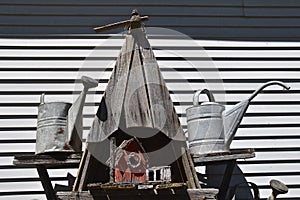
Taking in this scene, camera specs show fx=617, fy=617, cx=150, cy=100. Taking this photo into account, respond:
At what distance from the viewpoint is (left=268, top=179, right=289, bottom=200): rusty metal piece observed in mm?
4778

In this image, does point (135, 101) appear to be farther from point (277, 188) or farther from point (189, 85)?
point (277, 188)

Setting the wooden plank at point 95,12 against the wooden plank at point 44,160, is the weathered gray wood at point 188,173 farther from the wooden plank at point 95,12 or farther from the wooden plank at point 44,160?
the wooden plank at point 95,12

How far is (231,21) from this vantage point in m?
5.60

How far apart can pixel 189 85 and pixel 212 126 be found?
29.7 inches

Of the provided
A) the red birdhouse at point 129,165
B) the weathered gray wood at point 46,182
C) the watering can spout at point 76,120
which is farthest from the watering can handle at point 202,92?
the weathered gray wood at point 46,182

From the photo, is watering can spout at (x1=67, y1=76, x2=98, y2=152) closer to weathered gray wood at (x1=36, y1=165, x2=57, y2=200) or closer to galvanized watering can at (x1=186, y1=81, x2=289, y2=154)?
weathered gray wood at (x1=36, y1=165, x2=57, y2=200)

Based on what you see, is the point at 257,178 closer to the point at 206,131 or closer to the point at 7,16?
the point at 206,131

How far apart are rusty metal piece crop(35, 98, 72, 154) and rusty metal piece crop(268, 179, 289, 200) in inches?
63.3

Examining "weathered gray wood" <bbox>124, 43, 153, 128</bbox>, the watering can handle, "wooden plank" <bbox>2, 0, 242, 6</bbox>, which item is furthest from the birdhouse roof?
"wooden plank" <bbox>2, 0, 242, 6</bbox>

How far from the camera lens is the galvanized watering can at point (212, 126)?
15.4 ft

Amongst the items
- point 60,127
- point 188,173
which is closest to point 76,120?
point 60,127

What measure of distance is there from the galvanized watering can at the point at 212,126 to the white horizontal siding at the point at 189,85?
0.49 meters

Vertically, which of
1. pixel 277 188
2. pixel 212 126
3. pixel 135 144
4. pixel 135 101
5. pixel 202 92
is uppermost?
pixel 202 92

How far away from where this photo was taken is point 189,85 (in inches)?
212
